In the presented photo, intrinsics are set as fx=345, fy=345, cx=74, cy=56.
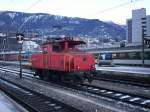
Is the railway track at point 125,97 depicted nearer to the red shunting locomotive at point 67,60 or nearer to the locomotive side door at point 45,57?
the red shunting locomotive at point 67,60

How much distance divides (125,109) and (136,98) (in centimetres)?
296

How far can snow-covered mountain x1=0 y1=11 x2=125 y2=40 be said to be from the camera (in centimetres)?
9464

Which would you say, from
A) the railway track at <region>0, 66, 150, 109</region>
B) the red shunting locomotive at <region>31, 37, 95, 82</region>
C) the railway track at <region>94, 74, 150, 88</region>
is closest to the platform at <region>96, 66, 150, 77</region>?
the railway track at <region>94, 74, 150, 88</region>

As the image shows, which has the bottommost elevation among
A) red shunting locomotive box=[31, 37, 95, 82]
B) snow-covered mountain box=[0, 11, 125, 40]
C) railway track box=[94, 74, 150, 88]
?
railway track box=[94, 74, 150, 88]

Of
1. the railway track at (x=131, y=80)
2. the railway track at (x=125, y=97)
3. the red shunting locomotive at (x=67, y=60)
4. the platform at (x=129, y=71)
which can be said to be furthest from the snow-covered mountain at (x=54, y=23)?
the railway track at (x=125, y=97)

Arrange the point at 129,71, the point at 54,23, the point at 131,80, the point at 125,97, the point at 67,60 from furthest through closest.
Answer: the point at 54,23
the point at 129,71
the point at 131,80
the point at 67,60
the point at 125,97

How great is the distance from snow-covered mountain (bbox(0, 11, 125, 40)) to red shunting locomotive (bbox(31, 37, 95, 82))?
63.7 metres

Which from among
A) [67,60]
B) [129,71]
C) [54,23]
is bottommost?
[129,71]

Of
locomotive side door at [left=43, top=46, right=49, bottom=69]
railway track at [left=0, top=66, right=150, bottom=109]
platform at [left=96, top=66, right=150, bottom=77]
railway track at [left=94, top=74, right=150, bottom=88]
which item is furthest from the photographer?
platform at [left=96, top=66, right=150, bottom=77]

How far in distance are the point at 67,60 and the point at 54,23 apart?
86.9m

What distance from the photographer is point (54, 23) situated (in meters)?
108

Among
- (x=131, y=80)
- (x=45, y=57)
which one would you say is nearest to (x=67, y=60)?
(x=45, y=57)

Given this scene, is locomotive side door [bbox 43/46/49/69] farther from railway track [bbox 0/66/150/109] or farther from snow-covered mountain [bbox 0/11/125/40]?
snow-covered mountain [bbox 0/11/125/40]

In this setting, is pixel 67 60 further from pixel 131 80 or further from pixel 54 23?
pixel 54 23
